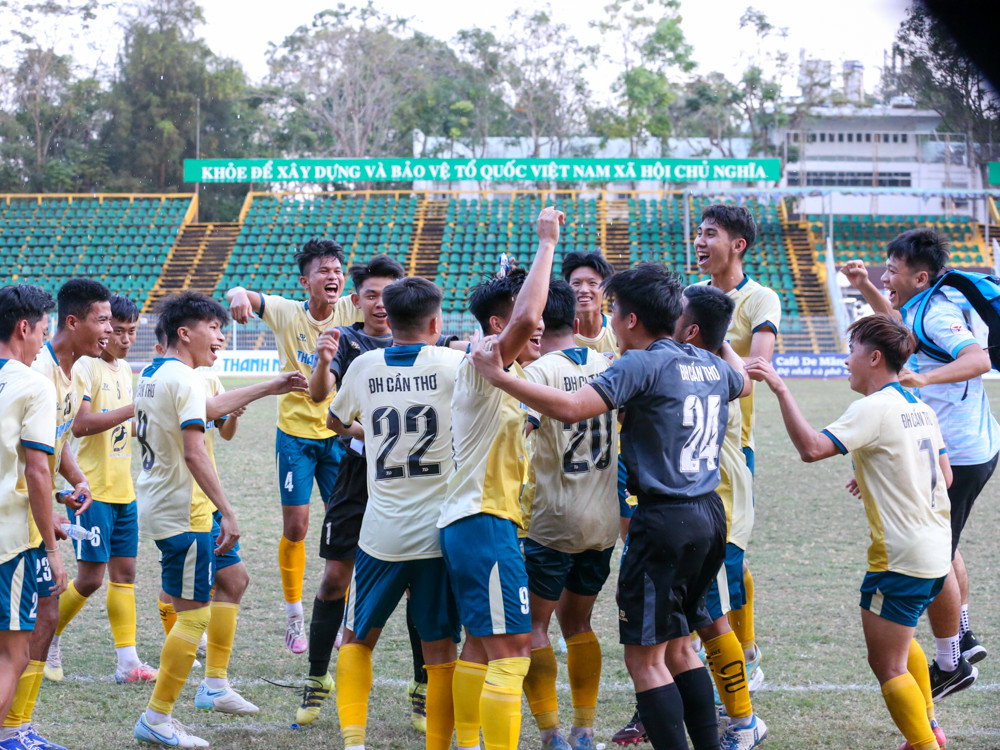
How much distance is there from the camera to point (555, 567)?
3947 millimetres

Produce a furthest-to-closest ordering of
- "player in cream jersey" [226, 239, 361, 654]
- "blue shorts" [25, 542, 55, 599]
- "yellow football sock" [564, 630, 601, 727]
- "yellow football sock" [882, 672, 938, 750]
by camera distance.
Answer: "player in cream jersey" [226, 239, 361, 654], "yellow football sock" [564, 630, 601, 727], "blue shorts" [25, 542, 55, 599], "yellow football sock" [882, 672, 938, 750]

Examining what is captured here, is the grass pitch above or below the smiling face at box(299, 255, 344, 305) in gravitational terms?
below

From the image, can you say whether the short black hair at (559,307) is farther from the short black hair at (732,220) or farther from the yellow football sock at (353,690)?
the yellow football sock at (353,690)

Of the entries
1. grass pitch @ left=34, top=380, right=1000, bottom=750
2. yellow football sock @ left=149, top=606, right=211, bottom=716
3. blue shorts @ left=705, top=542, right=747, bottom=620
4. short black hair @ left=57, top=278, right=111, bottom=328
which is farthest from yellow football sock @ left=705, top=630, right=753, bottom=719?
short black hair @ left=57, top=278, right=111, bottom=328

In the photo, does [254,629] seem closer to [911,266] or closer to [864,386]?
[864,386]

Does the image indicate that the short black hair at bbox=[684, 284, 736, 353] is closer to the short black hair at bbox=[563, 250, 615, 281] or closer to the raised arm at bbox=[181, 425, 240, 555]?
the short black hair at bbox=[563, 250, 615, 281]

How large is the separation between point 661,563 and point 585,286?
213 centimetres

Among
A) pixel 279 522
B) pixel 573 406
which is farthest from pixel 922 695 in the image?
pixel 279 522

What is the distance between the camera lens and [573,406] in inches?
127

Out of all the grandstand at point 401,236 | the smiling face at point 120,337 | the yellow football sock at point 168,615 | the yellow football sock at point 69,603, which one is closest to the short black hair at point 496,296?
the smiling face at point 120,337

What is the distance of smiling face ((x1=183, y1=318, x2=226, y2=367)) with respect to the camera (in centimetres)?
449

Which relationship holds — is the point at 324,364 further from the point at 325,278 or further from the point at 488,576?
the point at 488,576

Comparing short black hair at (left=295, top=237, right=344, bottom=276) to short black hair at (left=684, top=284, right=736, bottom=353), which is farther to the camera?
short black hair at (left=295, top=237, right=344, bottom=276)

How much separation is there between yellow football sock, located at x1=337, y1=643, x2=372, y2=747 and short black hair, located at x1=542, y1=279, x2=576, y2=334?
1.56m
